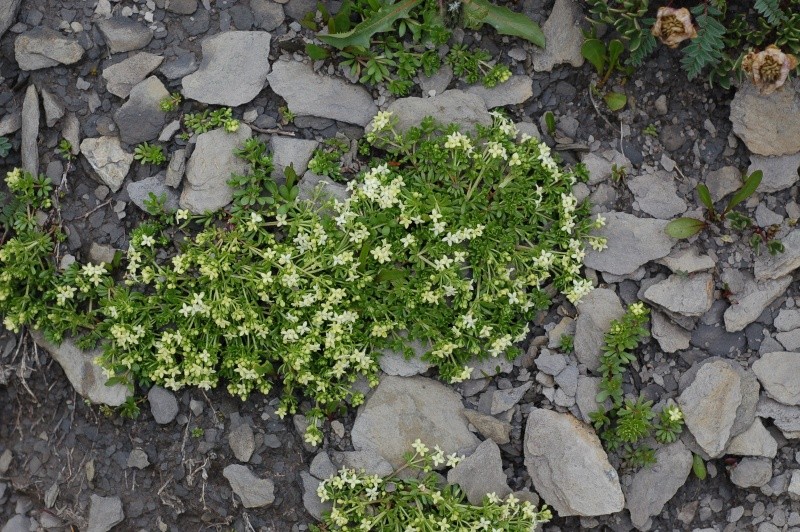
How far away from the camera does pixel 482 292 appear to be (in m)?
5.69

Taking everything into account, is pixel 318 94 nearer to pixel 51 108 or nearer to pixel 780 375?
pixel 51 108

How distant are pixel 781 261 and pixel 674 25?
192 cm

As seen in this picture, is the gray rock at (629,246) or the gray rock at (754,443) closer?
the gray rock at (754,443)

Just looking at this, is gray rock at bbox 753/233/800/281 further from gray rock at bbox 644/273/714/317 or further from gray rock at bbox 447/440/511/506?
gray rock at bbox 447/440/511/506

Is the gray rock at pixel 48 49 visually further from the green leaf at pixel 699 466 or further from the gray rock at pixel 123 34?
the green leaf at pixel 699 466

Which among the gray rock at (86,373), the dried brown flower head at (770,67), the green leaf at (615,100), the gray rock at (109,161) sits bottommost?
the gray rock at (86,373)

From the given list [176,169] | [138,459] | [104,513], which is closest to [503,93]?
[176,169]

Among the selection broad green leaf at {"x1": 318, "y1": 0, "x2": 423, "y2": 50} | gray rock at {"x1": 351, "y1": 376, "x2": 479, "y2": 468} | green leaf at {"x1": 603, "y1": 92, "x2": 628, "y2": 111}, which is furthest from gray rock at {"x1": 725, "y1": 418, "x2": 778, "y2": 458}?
broad green leaf at {"x1": 318, "y1": 0, "x2": 423, "y2": 50}

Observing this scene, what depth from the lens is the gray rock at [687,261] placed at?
5.83m

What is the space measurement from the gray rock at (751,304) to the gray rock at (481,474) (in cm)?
196

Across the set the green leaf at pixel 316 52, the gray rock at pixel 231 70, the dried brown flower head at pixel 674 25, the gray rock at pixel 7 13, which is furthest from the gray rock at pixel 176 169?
the dried brown flower head at pixel 674 25

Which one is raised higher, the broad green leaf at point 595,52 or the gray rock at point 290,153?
the broad green leaf at point 595,52

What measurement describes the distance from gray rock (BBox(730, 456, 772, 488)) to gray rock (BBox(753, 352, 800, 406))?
47 centimetres

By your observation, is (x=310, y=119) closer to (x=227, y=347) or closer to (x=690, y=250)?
(x=227, y=347)
